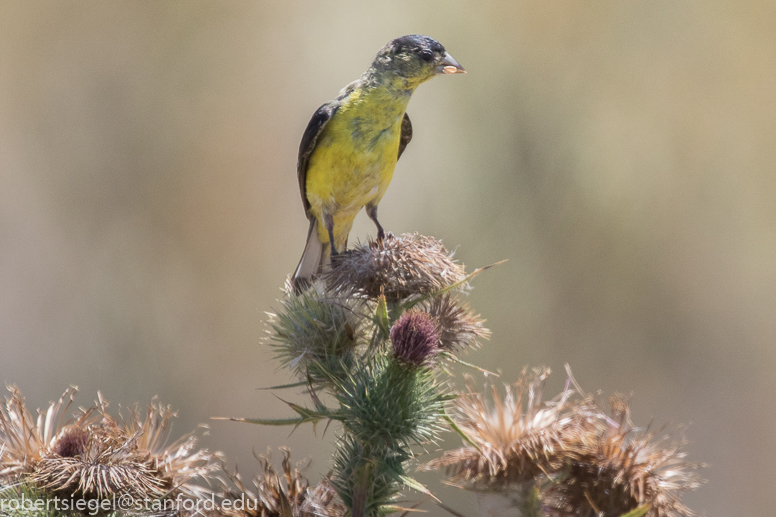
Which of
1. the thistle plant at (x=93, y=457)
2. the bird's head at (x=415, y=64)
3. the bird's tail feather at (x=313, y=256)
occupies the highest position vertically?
the bird's head at (x=415, y=64)

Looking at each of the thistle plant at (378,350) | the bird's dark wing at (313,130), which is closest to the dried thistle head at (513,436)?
the thistle plant at (378,350)

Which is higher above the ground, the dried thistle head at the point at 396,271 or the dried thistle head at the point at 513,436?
the dried thistle head at the point at 396,271

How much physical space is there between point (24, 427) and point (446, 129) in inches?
290

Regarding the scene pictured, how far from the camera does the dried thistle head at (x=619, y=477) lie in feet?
8.46

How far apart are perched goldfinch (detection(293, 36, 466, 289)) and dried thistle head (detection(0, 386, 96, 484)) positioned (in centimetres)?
166

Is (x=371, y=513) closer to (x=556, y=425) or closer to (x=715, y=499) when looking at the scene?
(x=556, y=425)

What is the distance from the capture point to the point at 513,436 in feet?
8.87

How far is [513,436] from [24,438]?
1.83m

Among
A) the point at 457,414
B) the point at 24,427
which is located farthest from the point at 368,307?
the point at 24,427

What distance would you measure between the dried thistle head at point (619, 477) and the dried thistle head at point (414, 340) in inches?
27.5

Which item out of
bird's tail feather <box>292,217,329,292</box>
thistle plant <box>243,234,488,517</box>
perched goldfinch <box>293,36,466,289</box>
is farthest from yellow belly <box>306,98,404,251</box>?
thistle plant <box>243,234,488,517</box>

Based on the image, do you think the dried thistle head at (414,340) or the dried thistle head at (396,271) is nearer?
the dried thistle head at (414,340)

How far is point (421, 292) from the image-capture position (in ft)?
9.43

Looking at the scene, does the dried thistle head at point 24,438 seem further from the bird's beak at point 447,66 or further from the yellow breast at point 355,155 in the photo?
the bird's beak at point 447,66
